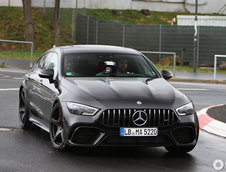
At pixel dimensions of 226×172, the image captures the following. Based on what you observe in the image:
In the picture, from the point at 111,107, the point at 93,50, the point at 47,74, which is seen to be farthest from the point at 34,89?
Result: the point at 111,107

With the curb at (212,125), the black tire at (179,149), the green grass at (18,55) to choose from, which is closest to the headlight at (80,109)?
the black tire at (179,149)

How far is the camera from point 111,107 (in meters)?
8.01

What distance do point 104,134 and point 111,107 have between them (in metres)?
0.34

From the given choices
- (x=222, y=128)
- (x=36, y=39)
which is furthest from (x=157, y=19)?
(x=222, y=128)

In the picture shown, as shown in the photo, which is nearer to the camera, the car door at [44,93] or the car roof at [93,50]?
the car door at [44,93]

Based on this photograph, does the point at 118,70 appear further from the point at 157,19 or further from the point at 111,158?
the point at 157,19

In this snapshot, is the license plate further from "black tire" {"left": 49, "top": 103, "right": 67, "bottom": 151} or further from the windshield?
the windshield

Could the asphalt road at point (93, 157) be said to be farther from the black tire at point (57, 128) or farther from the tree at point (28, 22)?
the tree at point (28, 22)

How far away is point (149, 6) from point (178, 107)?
48562 millimetres

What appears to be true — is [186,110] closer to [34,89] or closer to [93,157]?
[93,157]

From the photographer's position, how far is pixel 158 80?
9297 millimetres

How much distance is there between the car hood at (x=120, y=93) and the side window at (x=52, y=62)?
0.67 metres

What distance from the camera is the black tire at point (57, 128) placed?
8.40 metres

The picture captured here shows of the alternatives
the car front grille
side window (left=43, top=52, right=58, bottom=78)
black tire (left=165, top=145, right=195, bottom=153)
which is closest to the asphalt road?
black tire (left=165, top=145, right=195, bottom=153)
